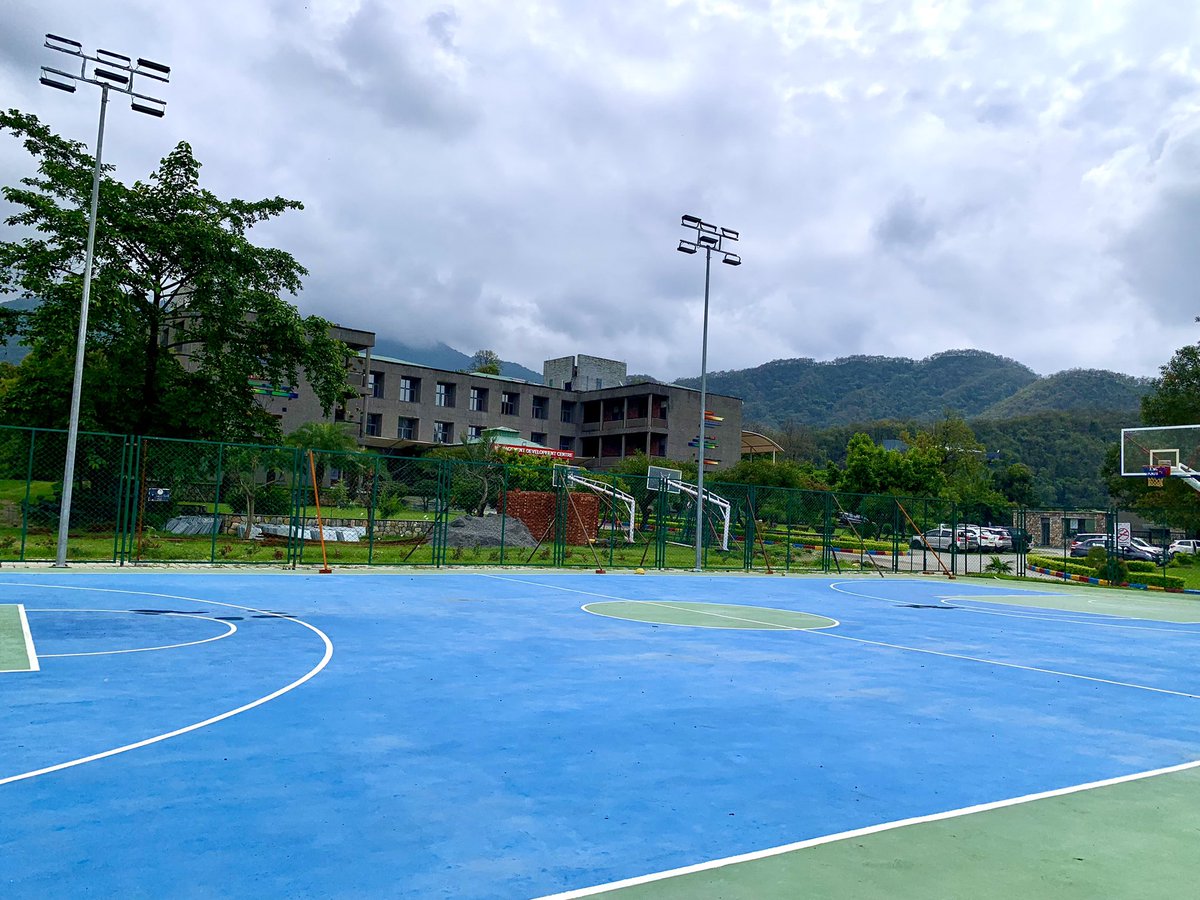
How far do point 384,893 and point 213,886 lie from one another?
694 millimetres

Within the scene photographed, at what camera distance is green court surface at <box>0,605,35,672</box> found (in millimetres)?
7820

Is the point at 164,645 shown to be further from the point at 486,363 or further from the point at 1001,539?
the point at 486,363

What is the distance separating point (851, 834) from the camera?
4.56m

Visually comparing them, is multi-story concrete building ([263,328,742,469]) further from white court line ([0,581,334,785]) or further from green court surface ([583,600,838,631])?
white court line ([0,581,334,785])

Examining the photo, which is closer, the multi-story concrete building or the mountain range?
the multi-story concrete building

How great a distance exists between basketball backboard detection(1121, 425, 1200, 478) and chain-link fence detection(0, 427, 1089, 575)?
2409 mm

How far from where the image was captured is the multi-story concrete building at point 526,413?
66406mm

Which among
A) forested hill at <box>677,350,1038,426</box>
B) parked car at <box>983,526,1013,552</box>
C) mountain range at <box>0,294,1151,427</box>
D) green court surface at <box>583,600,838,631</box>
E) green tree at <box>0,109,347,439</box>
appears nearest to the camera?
green court surface at <box>583,600,838,631</box>

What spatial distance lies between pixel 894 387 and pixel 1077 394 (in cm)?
3782

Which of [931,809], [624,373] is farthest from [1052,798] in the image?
[624,373]

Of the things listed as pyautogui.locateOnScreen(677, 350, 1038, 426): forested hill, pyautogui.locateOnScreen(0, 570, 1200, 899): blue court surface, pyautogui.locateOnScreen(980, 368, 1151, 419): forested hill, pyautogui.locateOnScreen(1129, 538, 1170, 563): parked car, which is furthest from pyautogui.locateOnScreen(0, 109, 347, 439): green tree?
pyautogui.locateOnScreen(677, 350, 1038, 426): forested hill

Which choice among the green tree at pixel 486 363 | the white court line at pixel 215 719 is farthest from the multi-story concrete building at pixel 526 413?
the white court line at pixel 215 719

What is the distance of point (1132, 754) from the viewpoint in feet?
21.3

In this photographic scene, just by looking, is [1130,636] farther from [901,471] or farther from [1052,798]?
[901,471]
